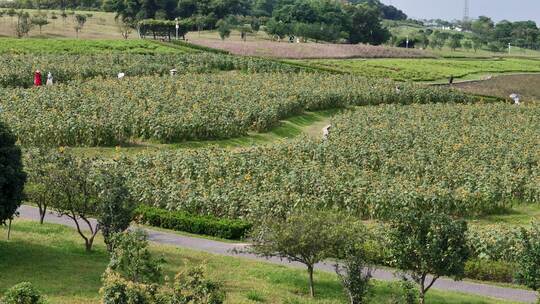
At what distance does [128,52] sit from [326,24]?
167 ft

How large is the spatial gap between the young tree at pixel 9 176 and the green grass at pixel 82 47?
41.4 metres

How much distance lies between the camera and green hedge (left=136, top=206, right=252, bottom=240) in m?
23.7

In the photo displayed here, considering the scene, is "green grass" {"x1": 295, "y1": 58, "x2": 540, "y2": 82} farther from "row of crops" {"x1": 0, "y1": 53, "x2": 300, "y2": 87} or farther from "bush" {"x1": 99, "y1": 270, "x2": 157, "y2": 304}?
"bush" {"x1": 99, "y1": 270, "x2": 157, "y2": 304}

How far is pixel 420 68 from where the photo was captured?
7725 cm

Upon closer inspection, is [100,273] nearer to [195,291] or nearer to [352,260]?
[352,260]

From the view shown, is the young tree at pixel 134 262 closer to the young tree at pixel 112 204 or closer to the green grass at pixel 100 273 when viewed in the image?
the green grass at pixel 100 273

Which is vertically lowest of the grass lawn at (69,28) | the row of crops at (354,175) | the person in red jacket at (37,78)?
the row of crops at (354,175)

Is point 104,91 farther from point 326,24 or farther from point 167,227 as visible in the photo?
point 326,24

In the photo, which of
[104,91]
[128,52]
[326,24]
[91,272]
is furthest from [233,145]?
[326,24]

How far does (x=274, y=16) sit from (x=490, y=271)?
313 ft

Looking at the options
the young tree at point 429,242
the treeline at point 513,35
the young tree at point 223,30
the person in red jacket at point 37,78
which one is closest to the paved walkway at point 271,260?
the young tree at point 429,242

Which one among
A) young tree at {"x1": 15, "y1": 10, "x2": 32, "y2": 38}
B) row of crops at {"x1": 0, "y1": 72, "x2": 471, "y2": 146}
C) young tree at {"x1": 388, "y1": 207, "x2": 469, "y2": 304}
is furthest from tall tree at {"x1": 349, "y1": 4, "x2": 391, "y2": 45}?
young tree at {"x1": 388, "y1": 207, "x2": 469, "y2": 304}

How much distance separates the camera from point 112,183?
1923 centimetres

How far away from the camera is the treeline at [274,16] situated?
97.4 m
